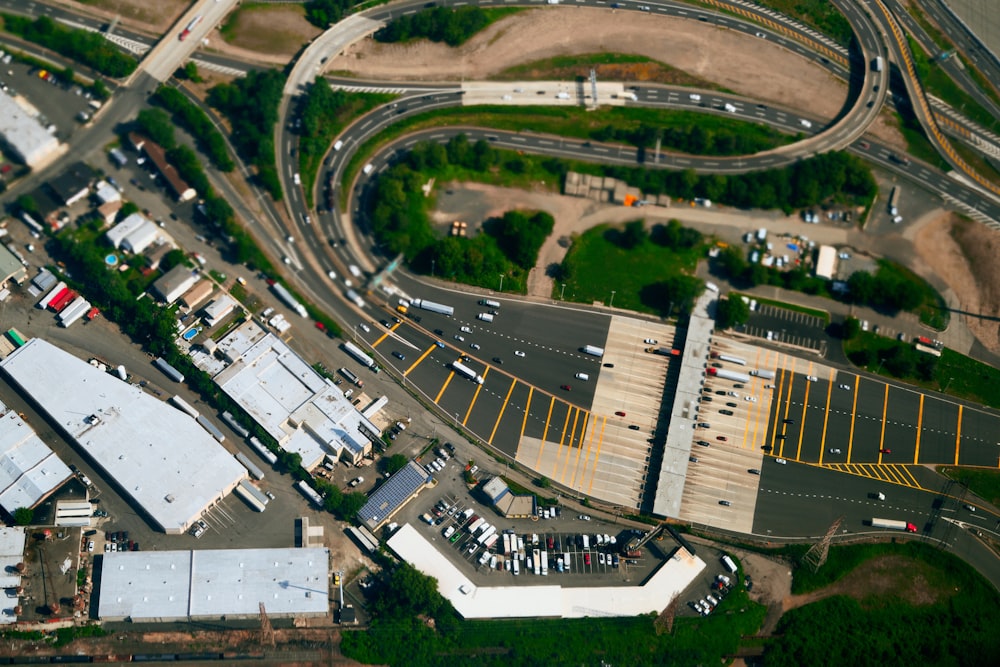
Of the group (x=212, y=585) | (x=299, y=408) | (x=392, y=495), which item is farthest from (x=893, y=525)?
(x=212, y=585)

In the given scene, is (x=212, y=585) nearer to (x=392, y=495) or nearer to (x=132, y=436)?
(x=132, y=436)

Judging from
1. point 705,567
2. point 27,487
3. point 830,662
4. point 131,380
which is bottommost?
point 830,662

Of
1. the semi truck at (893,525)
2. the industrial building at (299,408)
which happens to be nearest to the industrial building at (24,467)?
the industrial building at (299,408)

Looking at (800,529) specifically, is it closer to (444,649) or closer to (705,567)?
(705,567)

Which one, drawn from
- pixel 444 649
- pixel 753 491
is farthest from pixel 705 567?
pixel 444 649

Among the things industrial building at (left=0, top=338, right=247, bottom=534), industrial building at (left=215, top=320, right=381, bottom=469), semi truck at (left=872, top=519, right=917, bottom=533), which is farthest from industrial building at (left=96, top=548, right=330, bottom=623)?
semi truck at (left=872, top=519, right=917, bottom=533)

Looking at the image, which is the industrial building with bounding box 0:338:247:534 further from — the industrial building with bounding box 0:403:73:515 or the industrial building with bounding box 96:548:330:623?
the industrial building with bounding box 96:548:330:623

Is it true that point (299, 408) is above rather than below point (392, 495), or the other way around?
above
